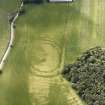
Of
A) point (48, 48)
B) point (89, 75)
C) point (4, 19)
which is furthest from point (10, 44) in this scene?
point (89, 75)

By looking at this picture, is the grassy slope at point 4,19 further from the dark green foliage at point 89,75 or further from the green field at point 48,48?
the dark green foliage at point 89,75

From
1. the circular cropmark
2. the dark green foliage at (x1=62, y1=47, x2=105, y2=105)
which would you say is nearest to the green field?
the circular cropmark

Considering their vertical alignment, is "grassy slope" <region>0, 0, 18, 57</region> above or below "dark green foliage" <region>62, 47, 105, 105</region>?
above

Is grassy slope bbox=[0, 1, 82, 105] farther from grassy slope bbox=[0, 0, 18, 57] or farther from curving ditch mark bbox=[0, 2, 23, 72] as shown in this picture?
grassy slope bbox=[0, 0, 18, 57]

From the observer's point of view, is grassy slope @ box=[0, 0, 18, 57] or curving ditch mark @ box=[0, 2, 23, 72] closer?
curving ditch mark @ box=[0, 2, 23, 72]

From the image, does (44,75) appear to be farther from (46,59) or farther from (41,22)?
(41,22)

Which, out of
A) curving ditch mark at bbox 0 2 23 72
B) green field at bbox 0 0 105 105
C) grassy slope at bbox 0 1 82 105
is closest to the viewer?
grassy slope at bbox 0 1 82 105

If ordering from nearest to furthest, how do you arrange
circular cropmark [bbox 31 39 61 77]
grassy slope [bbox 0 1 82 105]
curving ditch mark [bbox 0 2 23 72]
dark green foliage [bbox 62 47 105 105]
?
dark green foliage [bbox 62 47 105 105] < grassy slope [bbox 0 1 82 105] < circular cropmark [bbox 31 39 61 77] < curving ditch mark [bbox 0 2 23 72]

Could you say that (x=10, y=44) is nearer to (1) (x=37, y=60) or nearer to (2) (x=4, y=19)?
(1) (x=37, y=60)
